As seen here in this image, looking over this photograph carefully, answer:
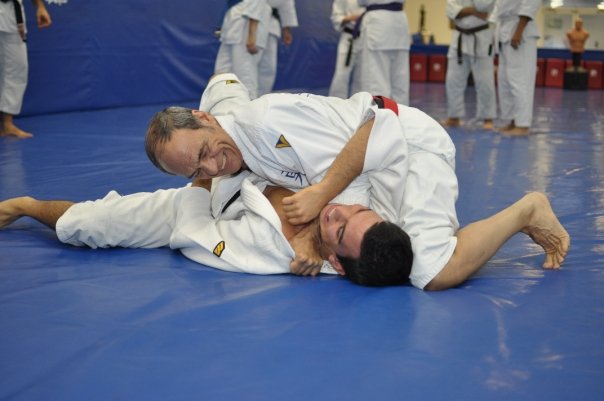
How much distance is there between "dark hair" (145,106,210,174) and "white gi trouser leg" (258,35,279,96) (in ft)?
15.3

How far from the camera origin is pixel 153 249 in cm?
284

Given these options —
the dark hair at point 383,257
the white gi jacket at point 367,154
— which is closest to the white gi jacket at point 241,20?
the white gi jacket at point 367,154

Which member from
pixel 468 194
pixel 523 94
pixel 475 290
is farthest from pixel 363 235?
pixel 523 94

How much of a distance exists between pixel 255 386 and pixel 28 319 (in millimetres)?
774

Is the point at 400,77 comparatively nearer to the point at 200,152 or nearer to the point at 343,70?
the point at 343,70

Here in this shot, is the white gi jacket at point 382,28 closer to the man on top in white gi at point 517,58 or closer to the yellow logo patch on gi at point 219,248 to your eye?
the man on top in white gi at point 517,58

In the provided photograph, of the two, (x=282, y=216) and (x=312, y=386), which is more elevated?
(x=282, y=216)

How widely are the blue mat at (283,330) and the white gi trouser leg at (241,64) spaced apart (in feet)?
11.8

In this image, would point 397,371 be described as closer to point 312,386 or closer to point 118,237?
point 312,386

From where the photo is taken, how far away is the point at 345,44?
8070 millimetres

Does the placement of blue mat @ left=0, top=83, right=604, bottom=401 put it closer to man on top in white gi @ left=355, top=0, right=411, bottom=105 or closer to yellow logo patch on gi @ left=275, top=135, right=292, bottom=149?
yellow logo patch on gi @ left=275, top=135, right=292, bottom=149

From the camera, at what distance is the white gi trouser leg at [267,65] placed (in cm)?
711

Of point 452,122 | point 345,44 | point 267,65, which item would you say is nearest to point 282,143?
point 452,122

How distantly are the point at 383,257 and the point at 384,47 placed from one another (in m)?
4.55
